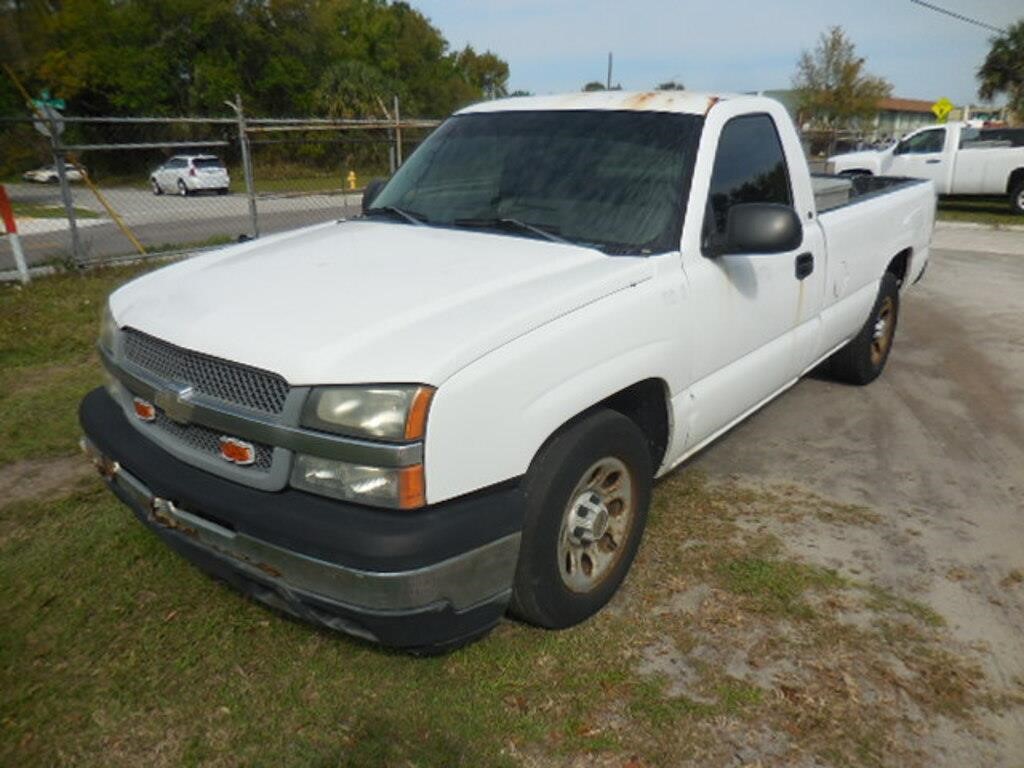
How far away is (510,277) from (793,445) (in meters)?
2.68

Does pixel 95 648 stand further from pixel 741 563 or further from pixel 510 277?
pixel 741 563

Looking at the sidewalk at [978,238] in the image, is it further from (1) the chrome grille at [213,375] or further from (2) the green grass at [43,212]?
(2) the green grass at [43,212]

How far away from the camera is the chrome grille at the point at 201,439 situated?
7.20ft

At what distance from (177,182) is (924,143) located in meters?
21.8

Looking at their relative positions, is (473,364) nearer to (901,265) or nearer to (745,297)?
(745,297)

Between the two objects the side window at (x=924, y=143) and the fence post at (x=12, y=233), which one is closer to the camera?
the fence post at (x=12, y=233)

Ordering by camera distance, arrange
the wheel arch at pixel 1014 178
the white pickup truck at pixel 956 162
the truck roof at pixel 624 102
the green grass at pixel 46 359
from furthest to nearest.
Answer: the white pickup truck at pixel 956 162 → the wheel arch at pixel 1014 178 → the green grass at pixel 46 359 → the truck roof at pixel 624 102

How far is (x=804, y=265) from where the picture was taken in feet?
12.2

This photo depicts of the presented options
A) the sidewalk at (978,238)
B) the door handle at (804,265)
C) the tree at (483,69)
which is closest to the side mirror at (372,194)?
the door handle at (804,265)

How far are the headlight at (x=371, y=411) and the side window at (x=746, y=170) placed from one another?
5.25 ft

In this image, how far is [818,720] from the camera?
2350mm

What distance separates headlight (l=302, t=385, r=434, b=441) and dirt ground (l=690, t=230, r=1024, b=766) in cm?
184

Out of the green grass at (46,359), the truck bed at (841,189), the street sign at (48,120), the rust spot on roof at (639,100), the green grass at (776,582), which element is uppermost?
the street sign at (48,120)

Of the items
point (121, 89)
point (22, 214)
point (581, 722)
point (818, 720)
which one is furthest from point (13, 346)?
point (121, 89)
